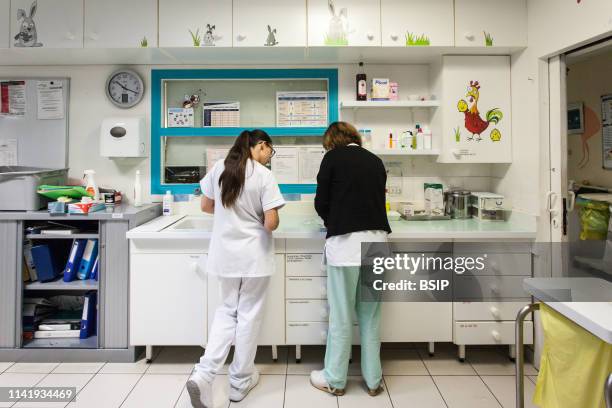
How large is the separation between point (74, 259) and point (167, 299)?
2.25 feet

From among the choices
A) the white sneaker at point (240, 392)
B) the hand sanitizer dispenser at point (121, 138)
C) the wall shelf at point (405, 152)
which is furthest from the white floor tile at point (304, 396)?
the hand sanitizer dispenser at point (121, 138)

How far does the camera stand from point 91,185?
9.61 ft

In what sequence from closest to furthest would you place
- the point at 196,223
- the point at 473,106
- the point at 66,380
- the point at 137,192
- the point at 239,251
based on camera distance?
the point at 239,251
the point at 66,380
the point at 473,106
the point at 137,192
the point at 196,223

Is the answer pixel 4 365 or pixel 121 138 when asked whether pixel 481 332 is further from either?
pixel 4 365

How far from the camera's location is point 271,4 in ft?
8.99

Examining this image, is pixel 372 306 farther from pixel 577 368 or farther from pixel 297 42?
pixel 297 42

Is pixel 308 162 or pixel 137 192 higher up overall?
pixel 308 162

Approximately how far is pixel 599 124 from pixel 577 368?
5.78ft

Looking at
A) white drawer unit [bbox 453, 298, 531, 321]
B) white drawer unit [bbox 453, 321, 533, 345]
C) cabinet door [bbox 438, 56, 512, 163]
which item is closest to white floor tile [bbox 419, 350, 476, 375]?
white drawer unit [bbox 453, 321, 533, 345]

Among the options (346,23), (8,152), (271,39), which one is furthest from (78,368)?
(346,23)

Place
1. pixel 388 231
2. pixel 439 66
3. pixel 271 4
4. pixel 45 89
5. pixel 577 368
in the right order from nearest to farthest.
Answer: pixel 577 368 < pixel 388 231 < pixel 271 4 < pixel 439 66 < pixel 45 89

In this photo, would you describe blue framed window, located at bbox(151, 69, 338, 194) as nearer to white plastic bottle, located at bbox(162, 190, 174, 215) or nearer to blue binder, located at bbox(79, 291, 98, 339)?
white plastic bottle, located at bbox(162, 190, 174, 215)

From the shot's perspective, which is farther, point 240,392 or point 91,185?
point 91,185

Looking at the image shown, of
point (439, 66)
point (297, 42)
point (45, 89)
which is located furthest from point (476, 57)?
point (45, 89)
